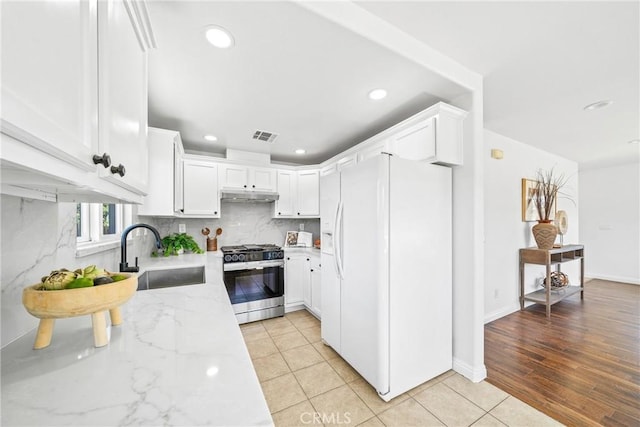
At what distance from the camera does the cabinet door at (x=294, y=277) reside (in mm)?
3410

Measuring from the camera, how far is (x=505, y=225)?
11.0ft

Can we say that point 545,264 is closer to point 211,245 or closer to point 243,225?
point 243,225

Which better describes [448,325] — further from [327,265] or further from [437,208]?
[327,265]

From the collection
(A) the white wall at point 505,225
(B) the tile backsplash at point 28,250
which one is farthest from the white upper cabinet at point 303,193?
(B) the tile backsplash at point 28,250

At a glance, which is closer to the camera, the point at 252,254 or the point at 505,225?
the point at 252,254

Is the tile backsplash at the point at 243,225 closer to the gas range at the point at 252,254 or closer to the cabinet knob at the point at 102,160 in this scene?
the gas range at the point at 252,254

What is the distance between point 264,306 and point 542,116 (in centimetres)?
403

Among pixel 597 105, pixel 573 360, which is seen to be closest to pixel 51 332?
pixel 573 360

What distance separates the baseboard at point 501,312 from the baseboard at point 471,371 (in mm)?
1294

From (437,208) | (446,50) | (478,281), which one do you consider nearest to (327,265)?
(437,208)

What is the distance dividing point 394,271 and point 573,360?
2122mm

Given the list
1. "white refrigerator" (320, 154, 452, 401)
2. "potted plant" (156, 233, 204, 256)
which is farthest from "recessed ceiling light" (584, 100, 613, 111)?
"potted plant" (156, 233, 204, 256)

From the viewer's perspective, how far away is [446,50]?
172cm

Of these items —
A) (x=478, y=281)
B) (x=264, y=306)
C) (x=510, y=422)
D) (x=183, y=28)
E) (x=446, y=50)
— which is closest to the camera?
(x=183, y=28)
